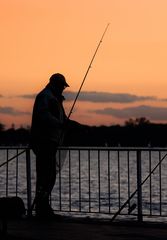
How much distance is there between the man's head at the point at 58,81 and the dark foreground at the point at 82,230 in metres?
A: 1.74

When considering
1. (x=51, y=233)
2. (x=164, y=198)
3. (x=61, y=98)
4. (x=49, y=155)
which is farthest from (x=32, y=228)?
(x=164, y=198)

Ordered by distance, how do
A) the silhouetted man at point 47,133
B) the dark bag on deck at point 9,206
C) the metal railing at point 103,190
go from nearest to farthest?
1. the dark bag on deck at point 9,206
2. the silhouetted man at point 47,133
3. the metal railing at point 103,190

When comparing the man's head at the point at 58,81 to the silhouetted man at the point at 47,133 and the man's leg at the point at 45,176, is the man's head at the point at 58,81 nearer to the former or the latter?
the silhouetted man at the point at 47,133

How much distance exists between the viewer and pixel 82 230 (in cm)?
916

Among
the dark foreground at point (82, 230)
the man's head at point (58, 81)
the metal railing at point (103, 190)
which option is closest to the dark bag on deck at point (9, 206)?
the dark foreground at point (82, 230)

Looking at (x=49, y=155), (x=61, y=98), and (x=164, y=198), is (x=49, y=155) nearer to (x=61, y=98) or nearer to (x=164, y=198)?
(x=61, y=98)

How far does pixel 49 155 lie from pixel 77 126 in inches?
21.0

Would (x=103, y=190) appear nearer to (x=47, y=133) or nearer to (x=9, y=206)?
(x=47, y=133)

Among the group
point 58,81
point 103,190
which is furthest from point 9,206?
point 103,190

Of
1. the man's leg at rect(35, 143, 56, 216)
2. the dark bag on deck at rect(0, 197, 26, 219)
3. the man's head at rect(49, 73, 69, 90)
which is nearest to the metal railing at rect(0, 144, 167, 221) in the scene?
the man's leg at rect(35, 143, 56, 216)

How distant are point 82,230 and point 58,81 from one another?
216 cm

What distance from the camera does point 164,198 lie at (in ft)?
151

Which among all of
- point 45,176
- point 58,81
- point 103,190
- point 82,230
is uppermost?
point 58,81

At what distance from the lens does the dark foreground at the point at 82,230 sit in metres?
8.48
